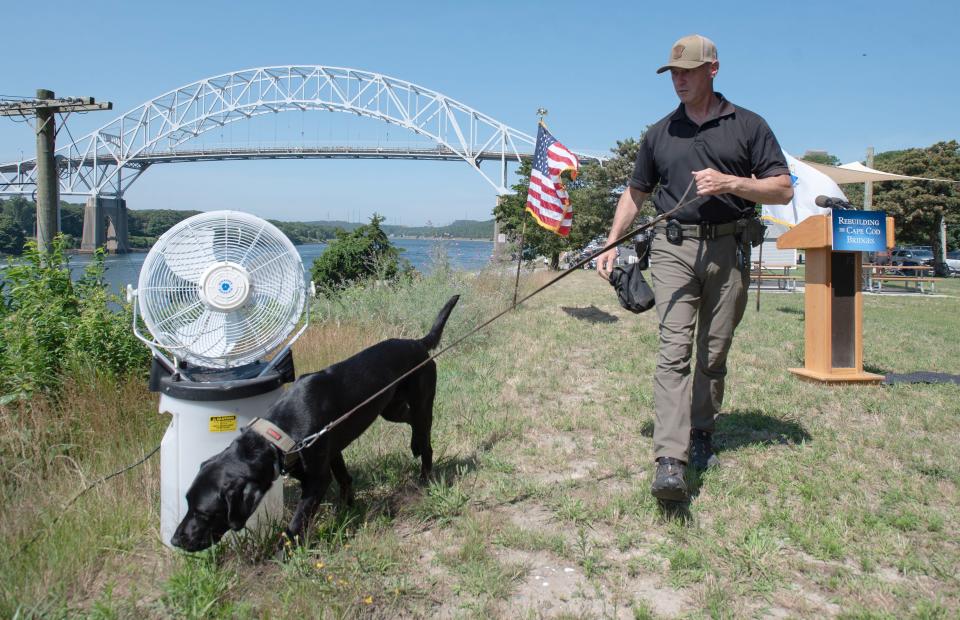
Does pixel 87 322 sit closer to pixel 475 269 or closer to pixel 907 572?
pixel 907 572

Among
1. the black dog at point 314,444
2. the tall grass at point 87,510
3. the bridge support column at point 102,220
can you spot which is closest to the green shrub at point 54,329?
the tall grass at point 87,510

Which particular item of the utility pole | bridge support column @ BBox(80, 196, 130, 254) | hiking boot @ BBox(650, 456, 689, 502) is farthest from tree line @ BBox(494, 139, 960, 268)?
bridge support column @ BBox(80, 196, 130, 254)

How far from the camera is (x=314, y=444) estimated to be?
2.68 m

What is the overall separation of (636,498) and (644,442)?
1011 mm

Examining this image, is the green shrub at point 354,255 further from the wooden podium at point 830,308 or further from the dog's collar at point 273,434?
the dog's collar at point 273,434

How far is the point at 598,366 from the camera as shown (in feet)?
22.3

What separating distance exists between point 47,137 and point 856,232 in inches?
359

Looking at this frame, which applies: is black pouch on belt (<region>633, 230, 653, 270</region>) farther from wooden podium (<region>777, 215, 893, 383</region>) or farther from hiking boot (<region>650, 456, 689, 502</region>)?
wooden podium (<region>777, 215, 893, 383</region>)

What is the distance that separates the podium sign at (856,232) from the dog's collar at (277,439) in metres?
5.23

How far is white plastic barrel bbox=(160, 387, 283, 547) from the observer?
2.71m

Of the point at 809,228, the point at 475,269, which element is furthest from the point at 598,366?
the point at 475,269

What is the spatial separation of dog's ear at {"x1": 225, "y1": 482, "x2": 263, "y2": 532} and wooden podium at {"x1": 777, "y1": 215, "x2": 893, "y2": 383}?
5.06 metres

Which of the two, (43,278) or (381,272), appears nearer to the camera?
(43,278)

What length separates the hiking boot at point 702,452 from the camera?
12.1ft
